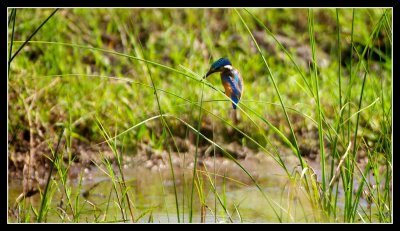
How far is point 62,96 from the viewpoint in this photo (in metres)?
4.65

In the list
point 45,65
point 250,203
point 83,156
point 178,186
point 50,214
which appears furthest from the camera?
point 45,65

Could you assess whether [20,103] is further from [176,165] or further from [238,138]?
[238,138]

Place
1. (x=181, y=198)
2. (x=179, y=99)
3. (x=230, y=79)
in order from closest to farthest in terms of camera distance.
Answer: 1. (x=230, y=79)
2. (x=181, y=198)
3. (x=179, y=99)

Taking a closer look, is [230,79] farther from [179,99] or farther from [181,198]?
[179,99]

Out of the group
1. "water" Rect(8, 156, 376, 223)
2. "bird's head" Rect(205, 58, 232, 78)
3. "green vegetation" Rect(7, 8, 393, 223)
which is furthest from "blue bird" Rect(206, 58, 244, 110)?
"green vegetation" Rect(7, 8, 393, 223)

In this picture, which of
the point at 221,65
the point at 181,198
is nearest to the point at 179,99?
the point at 181,198

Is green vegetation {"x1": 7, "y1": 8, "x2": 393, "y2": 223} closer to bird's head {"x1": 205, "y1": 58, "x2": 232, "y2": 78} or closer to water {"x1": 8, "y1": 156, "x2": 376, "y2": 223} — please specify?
water {"x1": 8, "y1": 156, "x2": 376, "y2": 223}

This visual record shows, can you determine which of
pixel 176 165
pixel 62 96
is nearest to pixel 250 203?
pixel 176 165

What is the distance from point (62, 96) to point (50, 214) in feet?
4.28

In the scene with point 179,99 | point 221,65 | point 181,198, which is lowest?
point 181,198

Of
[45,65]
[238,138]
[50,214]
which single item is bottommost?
[50,214]

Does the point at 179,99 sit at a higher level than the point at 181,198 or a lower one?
higher

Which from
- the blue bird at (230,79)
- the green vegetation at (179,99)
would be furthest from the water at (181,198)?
the blue bird at (230,79)

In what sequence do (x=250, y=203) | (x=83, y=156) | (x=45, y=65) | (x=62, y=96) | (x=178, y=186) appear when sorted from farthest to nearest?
(x=45, y=65)
(x=62, y=96)
(x=83, y=156)
(x=178, y=186)
(x=250, y=203)
